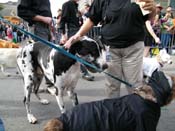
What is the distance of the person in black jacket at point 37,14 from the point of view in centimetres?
516

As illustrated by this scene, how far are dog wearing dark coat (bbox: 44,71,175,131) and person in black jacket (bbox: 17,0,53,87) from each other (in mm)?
2600

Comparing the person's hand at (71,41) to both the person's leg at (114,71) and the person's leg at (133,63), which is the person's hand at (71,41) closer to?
the person's leg at (114,71)

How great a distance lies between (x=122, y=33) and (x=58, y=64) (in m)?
0.97

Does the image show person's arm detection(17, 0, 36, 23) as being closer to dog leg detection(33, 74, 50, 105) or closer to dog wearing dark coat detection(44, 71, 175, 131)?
dog leg detection(33, 74, 50, 105)

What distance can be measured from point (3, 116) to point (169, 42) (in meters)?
8.09

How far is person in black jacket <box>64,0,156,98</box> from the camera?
12.6 feet

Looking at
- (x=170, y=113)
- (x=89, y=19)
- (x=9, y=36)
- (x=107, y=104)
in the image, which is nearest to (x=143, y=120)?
(x=107, y=104)

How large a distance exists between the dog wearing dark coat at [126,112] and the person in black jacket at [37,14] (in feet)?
8.53

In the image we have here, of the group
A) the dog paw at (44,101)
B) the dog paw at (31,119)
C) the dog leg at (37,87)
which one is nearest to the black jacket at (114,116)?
the dog paw at (31,119)

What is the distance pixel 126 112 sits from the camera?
9.69ft

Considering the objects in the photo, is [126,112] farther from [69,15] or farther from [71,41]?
[69,15]

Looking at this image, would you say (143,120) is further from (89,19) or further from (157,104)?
(89,19)

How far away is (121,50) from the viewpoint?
4086mm

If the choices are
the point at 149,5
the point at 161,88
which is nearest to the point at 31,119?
the point at 149,5
